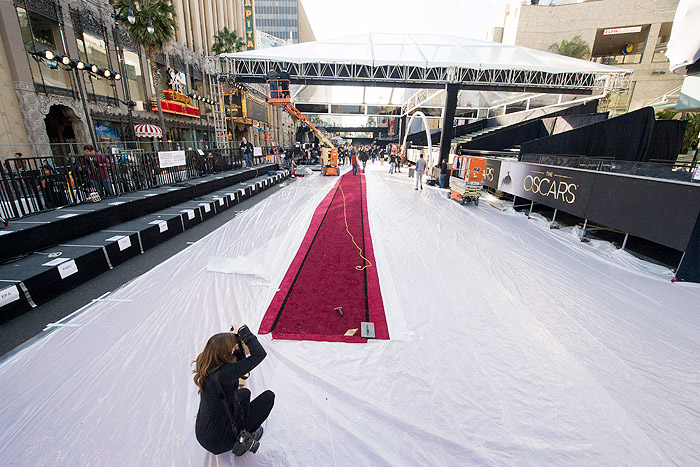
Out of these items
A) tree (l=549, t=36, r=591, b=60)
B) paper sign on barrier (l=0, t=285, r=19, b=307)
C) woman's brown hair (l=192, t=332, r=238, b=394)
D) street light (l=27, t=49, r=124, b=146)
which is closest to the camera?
woman's brown hair (l=192, t=332, r=238, b=394)

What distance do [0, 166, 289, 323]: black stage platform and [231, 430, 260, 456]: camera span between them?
378 cm

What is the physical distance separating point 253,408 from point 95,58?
64.6 ft

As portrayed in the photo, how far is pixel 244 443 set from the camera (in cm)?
192

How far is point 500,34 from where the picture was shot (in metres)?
39.2

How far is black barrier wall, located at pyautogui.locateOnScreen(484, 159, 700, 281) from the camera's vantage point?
182 inches

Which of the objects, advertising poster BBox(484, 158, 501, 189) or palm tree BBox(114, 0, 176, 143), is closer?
advertising poster BBox(484, 158, 501, 189)

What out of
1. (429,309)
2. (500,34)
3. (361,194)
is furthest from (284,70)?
(500,34)

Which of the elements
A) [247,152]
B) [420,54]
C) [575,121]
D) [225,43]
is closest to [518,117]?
[575,121]

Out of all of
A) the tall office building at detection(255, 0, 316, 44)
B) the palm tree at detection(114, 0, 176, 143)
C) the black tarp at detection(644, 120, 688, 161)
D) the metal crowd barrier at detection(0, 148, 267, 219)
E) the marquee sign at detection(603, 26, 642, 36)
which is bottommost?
the metal crowd barrier at detection(0, 148, 267, 219)

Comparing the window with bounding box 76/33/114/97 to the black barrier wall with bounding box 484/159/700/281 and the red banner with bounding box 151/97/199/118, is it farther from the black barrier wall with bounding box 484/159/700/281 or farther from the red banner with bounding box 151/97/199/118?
the black barrier wall with bounding box 484/159/700/281

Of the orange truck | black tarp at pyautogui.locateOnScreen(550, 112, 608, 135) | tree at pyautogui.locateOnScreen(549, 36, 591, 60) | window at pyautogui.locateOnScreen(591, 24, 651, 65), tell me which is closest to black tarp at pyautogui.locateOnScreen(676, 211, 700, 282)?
the orange truck

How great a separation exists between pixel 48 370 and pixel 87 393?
63cm

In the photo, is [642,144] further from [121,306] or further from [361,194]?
[121,306]

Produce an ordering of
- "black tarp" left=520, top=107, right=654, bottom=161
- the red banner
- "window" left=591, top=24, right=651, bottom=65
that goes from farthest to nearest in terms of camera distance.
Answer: "window" left=591, top=24, right=651, bottom=65, the red banner, "black tarp" left=520, top=107, right=654, bottom=161
